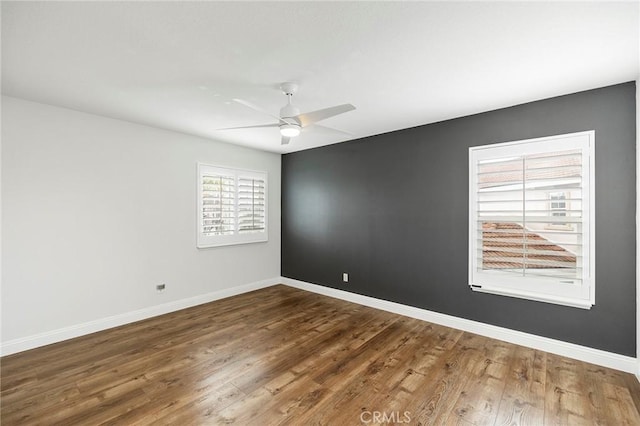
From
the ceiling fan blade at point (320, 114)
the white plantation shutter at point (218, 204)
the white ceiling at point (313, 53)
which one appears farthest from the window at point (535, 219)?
the white plantation shutter at point (218, 204)

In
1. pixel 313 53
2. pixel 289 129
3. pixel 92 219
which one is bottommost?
pixel 92 219

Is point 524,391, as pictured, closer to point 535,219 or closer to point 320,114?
point 535,219

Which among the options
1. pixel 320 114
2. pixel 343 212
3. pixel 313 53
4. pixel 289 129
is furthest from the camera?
pixel 343 212

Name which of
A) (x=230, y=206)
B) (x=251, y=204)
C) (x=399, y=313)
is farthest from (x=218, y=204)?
(x=399, y=313)

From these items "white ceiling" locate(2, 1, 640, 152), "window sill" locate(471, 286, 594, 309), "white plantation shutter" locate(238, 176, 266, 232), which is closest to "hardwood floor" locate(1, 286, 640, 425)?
"window sill" locate(471, 286, 594, 309)

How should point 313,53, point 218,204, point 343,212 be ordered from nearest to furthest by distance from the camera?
point 313,53 → point 218,204 → point 343,212

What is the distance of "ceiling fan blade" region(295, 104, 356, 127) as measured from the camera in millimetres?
2260

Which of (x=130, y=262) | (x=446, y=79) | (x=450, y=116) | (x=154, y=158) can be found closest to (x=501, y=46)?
(x=446, y=79)

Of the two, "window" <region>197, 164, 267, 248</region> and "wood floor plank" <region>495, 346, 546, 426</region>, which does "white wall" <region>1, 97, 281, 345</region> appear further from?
"wood floor plank" <region>495, 346, 546, 426</region>

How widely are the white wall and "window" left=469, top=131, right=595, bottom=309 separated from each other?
3.84 metres

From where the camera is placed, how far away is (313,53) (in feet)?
6.81

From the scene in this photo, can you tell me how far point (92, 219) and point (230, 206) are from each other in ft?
6.09

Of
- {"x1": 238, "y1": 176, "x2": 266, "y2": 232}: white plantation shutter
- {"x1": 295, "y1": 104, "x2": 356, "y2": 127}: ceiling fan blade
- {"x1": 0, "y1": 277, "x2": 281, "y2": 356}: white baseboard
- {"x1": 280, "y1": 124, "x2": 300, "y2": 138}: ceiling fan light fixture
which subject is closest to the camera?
{"x1": 295, "y1": 104, "x2": 356, "y2": 127}: ceiling fan blade

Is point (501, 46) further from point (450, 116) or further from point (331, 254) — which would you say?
point (331, 254)
